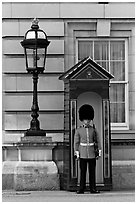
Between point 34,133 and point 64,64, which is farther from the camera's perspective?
point 64,64

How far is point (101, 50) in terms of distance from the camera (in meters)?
17.9

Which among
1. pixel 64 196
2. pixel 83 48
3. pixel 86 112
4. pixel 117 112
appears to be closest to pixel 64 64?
pixel 83 48

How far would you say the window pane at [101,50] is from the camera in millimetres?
17906

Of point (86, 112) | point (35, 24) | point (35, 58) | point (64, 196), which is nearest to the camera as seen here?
point (64, 196)

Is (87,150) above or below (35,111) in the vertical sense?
below

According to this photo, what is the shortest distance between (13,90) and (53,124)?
1053 mm

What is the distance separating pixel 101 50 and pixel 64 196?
11.9ft

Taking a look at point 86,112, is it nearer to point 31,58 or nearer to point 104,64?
point 31,58

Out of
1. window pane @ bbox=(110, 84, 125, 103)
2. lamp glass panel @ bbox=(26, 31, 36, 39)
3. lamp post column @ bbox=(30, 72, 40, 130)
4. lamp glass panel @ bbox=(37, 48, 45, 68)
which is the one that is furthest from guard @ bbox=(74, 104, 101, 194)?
lamp glass panel @ bbox=(26, 31, 36, 39)

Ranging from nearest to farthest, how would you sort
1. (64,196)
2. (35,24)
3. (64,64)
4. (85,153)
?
(64,196)
(85,153)
(35,24)
(64,64)

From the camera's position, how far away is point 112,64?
17953 mm

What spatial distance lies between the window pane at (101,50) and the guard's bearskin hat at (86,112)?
5.85ft

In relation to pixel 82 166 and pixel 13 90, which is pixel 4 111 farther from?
pixel 82 166

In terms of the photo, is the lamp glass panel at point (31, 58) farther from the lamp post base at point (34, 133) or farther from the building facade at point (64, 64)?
the lamp post base at point (34, 133)
